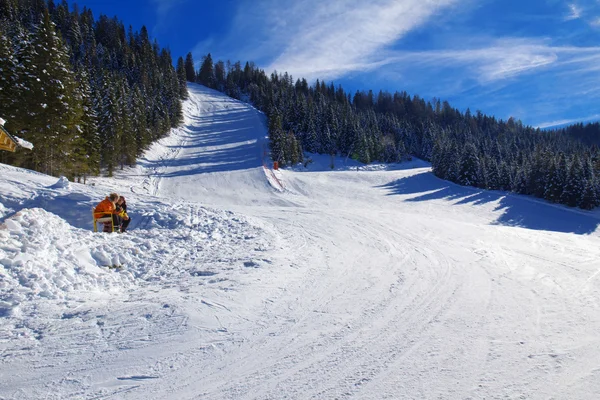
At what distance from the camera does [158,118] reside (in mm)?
52000

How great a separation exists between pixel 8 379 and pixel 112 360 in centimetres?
105

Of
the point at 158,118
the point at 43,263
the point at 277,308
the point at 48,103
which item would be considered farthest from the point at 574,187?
the point at 158,118

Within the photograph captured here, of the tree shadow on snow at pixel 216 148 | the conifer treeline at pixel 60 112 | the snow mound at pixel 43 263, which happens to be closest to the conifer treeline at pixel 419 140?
the tree shadow on snow at pixel 216 148

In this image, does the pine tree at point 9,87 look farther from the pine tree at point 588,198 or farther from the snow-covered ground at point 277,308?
the pine tree at point 588,198

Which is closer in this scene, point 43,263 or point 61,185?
point 43,263

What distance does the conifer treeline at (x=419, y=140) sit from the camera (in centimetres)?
4185

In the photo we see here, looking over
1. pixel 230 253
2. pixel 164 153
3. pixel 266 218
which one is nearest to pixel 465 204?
pixel 266 218

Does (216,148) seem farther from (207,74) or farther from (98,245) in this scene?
(207,74)

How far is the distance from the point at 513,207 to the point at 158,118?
164 feet

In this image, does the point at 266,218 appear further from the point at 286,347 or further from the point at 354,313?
the point at 286,347

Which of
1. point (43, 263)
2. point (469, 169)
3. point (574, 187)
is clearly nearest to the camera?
point (43, 263)

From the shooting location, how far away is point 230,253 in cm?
941

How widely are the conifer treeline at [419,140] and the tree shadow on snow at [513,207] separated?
594 cm

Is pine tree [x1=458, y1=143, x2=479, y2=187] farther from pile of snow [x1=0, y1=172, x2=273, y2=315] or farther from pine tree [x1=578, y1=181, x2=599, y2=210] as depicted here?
pile of snow [x1=0, y1=172, x2=273, y2=315]
